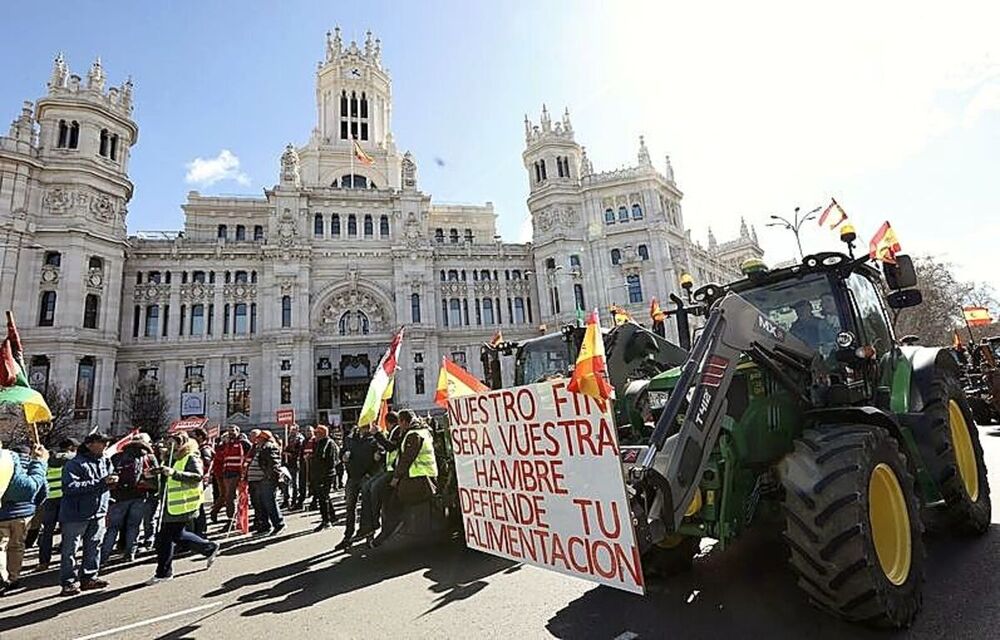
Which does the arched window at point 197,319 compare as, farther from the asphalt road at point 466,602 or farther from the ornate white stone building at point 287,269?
the asphalt road at point 466,602

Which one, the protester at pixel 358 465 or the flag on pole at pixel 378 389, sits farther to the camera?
the flag on pole at pixel 378 389

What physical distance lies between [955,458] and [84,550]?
37.2 feet

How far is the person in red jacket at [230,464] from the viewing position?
11.3m

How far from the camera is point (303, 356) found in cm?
3984

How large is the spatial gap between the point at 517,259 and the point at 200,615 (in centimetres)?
4357

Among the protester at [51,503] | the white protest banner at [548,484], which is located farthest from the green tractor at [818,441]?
the protester at [51,503]

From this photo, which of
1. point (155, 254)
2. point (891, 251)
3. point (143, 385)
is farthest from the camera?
point (155, 254)

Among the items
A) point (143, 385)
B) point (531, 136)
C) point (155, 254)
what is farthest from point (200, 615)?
point (531, 136)

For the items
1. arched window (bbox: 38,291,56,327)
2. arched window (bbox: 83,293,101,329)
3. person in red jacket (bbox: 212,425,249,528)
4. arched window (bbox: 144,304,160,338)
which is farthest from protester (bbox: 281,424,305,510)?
arched window (bbox: 144,304,160,338)

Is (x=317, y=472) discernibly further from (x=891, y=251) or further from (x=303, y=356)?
(x=303, y=356)

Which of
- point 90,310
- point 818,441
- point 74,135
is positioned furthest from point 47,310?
point 818,441

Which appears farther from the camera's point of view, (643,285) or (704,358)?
(643,285)

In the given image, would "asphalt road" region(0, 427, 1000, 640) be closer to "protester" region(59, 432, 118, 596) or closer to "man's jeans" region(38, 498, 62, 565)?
"protester" region(59, 432, 118, 596)

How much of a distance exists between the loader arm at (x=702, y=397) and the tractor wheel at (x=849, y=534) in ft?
2.27
